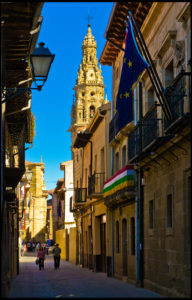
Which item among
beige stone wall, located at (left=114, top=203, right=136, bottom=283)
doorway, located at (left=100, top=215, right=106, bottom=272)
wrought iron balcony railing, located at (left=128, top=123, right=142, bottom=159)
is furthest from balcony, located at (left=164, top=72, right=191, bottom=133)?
doorway, located at (left=100, top=215, right=106, bottom=272)

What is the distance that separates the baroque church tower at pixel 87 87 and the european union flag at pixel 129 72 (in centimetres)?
5588

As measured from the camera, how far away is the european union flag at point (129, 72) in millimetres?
16350

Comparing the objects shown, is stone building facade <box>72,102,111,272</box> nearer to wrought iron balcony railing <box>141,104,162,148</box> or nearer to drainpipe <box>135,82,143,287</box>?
drainpipe <box>135,82,143,287</box>

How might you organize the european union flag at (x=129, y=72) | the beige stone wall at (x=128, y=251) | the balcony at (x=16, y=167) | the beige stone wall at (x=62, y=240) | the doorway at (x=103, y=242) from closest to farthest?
1. the european union flag at (x=129, y=72)
2. the balcony at (x=16, y=167)
3. the beige stone wall at (x=128, y=251)
4. the doorway at (x=103, y=242)
5. the beige stone wall at (x=62, y=240)

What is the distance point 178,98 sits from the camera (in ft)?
47.1

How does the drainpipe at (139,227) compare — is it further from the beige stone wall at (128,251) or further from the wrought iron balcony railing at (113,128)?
the wrought iron balcony railing at (113,128)

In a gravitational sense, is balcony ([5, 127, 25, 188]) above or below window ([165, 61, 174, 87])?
below

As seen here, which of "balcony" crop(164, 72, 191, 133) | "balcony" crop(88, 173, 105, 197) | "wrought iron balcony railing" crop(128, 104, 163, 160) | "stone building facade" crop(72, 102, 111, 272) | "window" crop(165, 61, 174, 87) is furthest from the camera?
"balcony" crop(88, 173, 105, 197)

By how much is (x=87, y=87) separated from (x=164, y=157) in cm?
6109

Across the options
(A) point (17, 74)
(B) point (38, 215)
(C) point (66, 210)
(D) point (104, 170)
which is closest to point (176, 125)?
(A) point (17, 74)

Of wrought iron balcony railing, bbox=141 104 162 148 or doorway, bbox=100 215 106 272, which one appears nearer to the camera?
wrought iron balcony railing, bbox=141 104 162 148

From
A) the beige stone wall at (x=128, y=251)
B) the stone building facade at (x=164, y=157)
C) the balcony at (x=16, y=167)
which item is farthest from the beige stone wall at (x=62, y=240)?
the balcony at (x=16, y=167)

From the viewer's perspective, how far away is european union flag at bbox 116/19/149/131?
1635 centimetres

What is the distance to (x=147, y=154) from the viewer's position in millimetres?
17266
